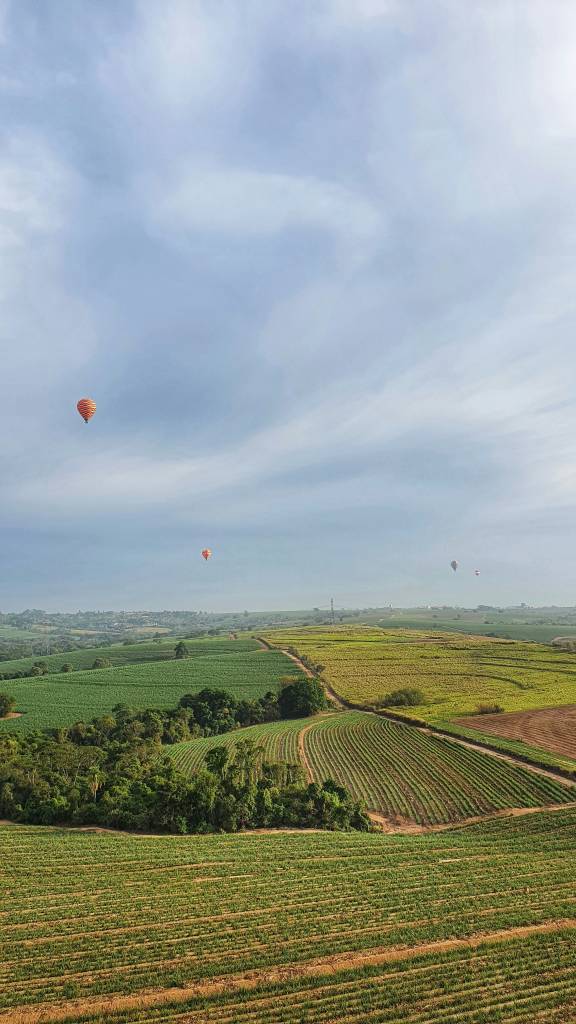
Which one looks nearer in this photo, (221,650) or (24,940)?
(24,940)

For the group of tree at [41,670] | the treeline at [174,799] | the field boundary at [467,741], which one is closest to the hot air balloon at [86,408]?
the treeline at [174,799]

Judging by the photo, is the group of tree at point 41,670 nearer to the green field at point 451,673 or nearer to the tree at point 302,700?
→ the green field at point 451,673

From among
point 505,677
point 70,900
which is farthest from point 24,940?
point 505,677

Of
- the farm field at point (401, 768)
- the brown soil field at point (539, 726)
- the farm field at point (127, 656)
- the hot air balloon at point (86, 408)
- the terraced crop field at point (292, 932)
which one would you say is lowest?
the farm field at point (127, 656)

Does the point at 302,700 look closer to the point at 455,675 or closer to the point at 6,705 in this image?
the point at 455,675

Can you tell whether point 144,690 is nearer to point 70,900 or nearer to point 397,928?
point 70,900

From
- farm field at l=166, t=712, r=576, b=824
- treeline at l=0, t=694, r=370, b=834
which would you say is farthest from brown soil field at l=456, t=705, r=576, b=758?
treeline at l=0, t=694, r=370, b=834
